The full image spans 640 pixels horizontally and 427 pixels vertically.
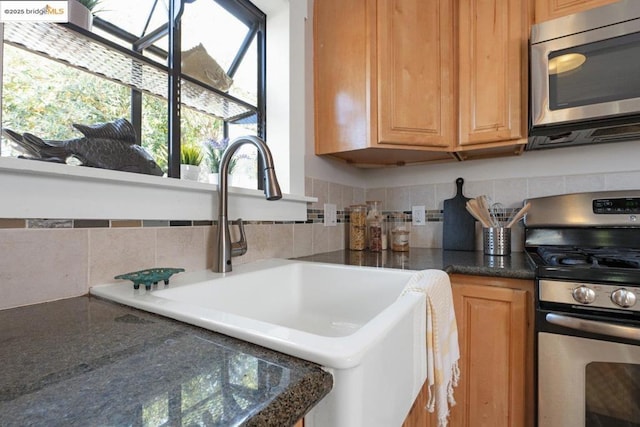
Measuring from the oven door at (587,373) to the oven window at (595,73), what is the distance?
0.82m

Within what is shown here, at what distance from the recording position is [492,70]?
1.32 meters

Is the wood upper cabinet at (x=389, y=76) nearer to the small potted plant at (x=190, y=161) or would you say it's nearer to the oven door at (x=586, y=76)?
the oven door at (x=586, y=76)

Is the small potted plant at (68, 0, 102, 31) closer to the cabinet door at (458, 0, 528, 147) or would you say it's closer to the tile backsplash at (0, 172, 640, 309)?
Answer: the tile backsplash at (0, 172, 640, 309)

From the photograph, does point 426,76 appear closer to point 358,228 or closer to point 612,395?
point 358,228

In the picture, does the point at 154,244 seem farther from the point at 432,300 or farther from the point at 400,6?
the point at 400,6

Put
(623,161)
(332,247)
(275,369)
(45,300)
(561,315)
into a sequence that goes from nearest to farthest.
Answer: (275,369), (45,300), (561,315), (623,161), (332,247)

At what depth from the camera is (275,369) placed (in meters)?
0.35

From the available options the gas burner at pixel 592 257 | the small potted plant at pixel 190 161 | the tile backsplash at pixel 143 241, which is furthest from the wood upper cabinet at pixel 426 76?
the small potted plant at pixel 190 161

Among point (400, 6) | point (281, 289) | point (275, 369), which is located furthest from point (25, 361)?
point (400, 6)

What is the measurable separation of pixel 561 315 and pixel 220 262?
1.04m

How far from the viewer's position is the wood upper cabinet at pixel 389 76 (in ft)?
4.47

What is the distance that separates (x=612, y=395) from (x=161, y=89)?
170cm

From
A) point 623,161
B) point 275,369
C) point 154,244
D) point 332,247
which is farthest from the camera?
point 332,247

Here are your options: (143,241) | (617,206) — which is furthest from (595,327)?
(143,241)
